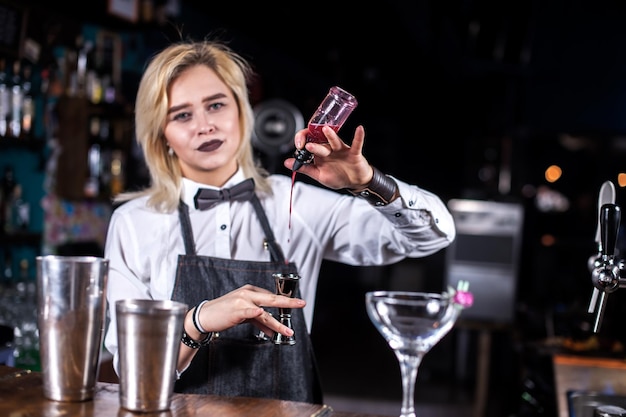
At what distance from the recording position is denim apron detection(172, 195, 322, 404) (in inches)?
80.3

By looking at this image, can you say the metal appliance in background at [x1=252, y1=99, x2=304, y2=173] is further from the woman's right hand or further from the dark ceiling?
the woman's right hand

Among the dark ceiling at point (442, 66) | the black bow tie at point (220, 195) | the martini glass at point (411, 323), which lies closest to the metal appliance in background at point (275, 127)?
the dark ceiling at point (442, 66)

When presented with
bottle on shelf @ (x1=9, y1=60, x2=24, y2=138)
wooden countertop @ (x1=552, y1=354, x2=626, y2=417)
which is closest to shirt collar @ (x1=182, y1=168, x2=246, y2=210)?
wooden countertop @ (x1=552, y1=354, x2=626, y2=417)

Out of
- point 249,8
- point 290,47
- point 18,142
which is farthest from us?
point 290,47

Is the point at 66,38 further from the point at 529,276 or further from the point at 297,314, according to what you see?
the point at 529,276

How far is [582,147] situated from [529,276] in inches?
119

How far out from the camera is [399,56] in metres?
8.62

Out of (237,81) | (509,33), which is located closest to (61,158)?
(237,81)

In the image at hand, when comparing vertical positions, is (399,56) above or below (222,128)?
above

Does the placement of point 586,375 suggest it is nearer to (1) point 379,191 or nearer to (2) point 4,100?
(1) point 379,191

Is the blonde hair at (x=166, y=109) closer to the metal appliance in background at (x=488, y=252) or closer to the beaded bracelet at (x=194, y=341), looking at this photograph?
the beaded bracelet at (x=194, y=341)

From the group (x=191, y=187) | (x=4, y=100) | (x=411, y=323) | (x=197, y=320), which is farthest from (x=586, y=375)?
(x=4, y=100)

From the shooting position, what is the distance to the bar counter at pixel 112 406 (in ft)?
4.40

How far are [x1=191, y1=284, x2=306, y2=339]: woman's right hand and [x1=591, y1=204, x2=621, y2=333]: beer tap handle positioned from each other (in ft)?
2.13
